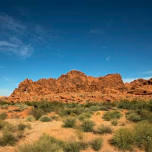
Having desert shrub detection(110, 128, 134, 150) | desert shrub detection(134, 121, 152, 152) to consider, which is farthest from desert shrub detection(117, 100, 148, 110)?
desert shrub detection(110, 128, 134, 150)

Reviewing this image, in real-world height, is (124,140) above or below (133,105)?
below

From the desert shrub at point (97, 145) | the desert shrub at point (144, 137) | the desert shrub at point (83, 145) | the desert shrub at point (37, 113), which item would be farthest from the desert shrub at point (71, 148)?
the desert shrub at point (37, 113)

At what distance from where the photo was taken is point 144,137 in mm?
5484

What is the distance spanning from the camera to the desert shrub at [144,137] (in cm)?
508

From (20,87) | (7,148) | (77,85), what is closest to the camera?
(7,148)

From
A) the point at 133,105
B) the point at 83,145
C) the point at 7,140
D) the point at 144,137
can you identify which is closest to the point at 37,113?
the point at 7,140

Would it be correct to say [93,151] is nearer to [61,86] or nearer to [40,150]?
[40,150]

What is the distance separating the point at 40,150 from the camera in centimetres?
443

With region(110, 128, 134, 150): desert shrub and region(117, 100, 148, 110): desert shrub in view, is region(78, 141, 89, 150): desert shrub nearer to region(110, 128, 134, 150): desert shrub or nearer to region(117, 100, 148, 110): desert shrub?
region(110, 128, 134, 150): desert shrub

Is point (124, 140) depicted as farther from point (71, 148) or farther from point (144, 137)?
point (71, 148)

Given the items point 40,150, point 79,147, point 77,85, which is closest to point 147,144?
point 79,147

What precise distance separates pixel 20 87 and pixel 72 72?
28.8 meters

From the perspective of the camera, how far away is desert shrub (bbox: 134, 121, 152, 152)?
508 cm

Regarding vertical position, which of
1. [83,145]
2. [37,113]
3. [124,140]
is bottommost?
[83,145]
